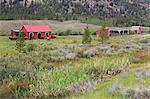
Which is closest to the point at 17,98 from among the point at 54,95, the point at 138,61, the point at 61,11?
the point at 54,95

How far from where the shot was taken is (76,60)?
1335 inches

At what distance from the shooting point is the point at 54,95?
1978cm

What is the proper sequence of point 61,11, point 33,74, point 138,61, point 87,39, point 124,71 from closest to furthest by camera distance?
1. point 33,74
2. point 124,71
3. point 138,61
4. point 87,39
5. point 61,11

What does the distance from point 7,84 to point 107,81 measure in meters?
5.56

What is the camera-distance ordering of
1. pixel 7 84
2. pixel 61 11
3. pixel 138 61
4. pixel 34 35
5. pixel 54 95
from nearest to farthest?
pixel 54 95, pixel 7 84, pixel 138 61, pixel 34 35, pixel 61 11

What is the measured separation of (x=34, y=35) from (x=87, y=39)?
2537 cm

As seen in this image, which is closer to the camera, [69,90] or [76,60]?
[69,90]

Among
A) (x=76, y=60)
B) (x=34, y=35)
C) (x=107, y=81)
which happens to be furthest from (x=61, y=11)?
(x=107, y=81)

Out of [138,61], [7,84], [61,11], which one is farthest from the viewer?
[61,11]

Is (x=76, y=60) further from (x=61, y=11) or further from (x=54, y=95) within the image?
(x=61, y=11)

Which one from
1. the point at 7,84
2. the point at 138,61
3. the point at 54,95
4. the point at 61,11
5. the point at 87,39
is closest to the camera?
the point at 54,95

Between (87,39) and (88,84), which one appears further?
(87,39)

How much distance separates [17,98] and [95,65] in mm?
7805

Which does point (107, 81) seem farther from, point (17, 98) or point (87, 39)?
point (87, 39)
